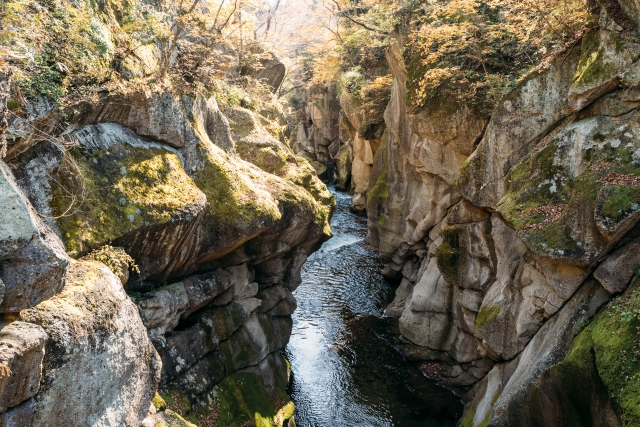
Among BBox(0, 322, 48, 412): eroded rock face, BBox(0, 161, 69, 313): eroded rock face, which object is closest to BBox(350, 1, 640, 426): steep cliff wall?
BBox(0, 322, 48, 412): eroded rock face

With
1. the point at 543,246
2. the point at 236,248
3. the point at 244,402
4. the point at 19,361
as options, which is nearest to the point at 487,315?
the point at 543,246

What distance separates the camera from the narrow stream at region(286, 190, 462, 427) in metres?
15.4

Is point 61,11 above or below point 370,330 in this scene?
above

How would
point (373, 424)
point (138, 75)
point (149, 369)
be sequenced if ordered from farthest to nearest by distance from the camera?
point (373, 424) < point (138, 75) < point (149, 369)

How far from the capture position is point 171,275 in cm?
1130

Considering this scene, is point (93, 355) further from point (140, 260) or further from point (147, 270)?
point (147, 270)

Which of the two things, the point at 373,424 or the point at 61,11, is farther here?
the point at 373,424

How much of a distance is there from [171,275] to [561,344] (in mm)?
9218

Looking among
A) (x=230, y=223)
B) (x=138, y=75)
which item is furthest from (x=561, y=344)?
(x=138, y=75)

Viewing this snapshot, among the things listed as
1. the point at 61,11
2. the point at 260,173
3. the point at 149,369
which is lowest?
the point at 149,369

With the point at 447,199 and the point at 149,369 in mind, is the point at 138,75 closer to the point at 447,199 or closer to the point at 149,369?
the point at 149,369

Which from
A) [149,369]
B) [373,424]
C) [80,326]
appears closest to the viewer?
[80,326]

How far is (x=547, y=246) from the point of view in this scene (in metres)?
10.1

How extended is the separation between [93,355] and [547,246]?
30.7 feet
